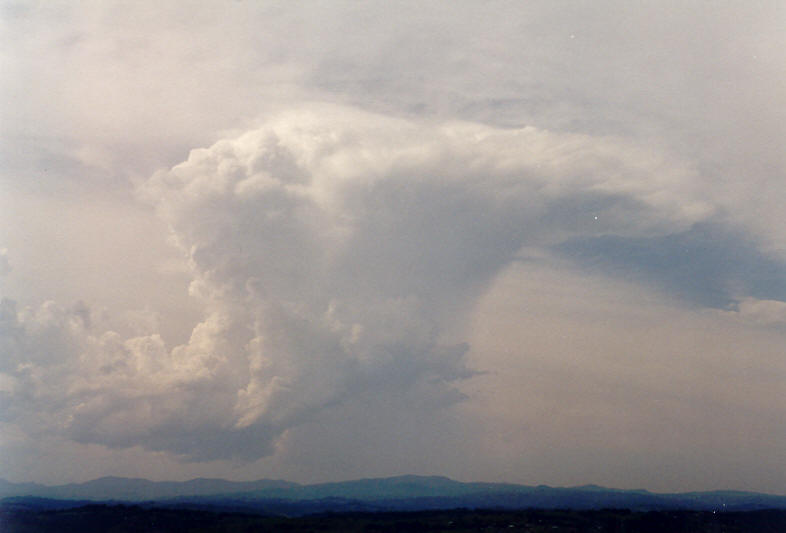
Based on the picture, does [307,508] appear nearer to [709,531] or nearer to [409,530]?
[409,530]

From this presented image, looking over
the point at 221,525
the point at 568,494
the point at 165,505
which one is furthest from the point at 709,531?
the point at 165,505

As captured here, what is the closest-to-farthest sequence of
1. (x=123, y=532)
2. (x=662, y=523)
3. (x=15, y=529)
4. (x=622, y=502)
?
1. (x=15, y=529)
2. (x=123, y=532)
3. (x=662, y=523)
4. (x=622, y=502)

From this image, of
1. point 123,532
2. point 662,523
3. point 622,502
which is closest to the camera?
point 123,532

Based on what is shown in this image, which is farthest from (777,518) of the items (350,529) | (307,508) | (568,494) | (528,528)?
(307,508)

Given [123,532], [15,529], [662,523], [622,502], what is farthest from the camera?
[622,502]

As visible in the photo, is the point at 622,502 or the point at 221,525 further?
the point at 622,502

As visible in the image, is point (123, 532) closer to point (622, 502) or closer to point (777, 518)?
point (622, 502)
